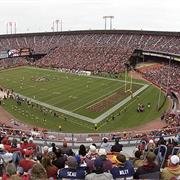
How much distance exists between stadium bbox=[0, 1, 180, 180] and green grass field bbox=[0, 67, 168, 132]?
103 mm

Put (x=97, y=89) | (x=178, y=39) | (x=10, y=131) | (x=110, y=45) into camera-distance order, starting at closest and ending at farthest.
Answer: (x=10, y=131) → (x=97, y=89) → (x=178, y=39) → (x=110, y=45)

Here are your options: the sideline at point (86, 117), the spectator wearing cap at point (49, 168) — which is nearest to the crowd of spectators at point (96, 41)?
the sideline at point (86, 117)

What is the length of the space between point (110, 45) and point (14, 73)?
87.3ft

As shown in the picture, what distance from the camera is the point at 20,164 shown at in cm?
905

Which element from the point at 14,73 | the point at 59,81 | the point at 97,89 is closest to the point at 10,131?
the point at 97,89

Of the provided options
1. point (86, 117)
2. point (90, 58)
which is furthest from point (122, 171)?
point (90, 58)

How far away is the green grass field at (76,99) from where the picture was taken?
1478 inches

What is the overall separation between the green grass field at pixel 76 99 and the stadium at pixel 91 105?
103 millimetres

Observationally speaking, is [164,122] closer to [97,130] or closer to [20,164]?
[97,130]

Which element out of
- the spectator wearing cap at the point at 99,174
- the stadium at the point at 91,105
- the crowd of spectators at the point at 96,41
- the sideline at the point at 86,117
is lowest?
the sideline at the point at 86,117

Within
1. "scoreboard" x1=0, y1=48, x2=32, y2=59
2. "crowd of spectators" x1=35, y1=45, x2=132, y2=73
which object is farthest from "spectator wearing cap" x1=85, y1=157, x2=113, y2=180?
"scoreboard" x1=0, y1=48, x2=32, y2=59

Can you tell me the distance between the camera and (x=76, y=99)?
4784 cm

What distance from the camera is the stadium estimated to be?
852 centimetres

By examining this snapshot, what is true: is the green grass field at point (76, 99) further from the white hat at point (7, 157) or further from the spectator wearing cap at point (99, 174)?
the spectator wearing cap at point (99, 174)
